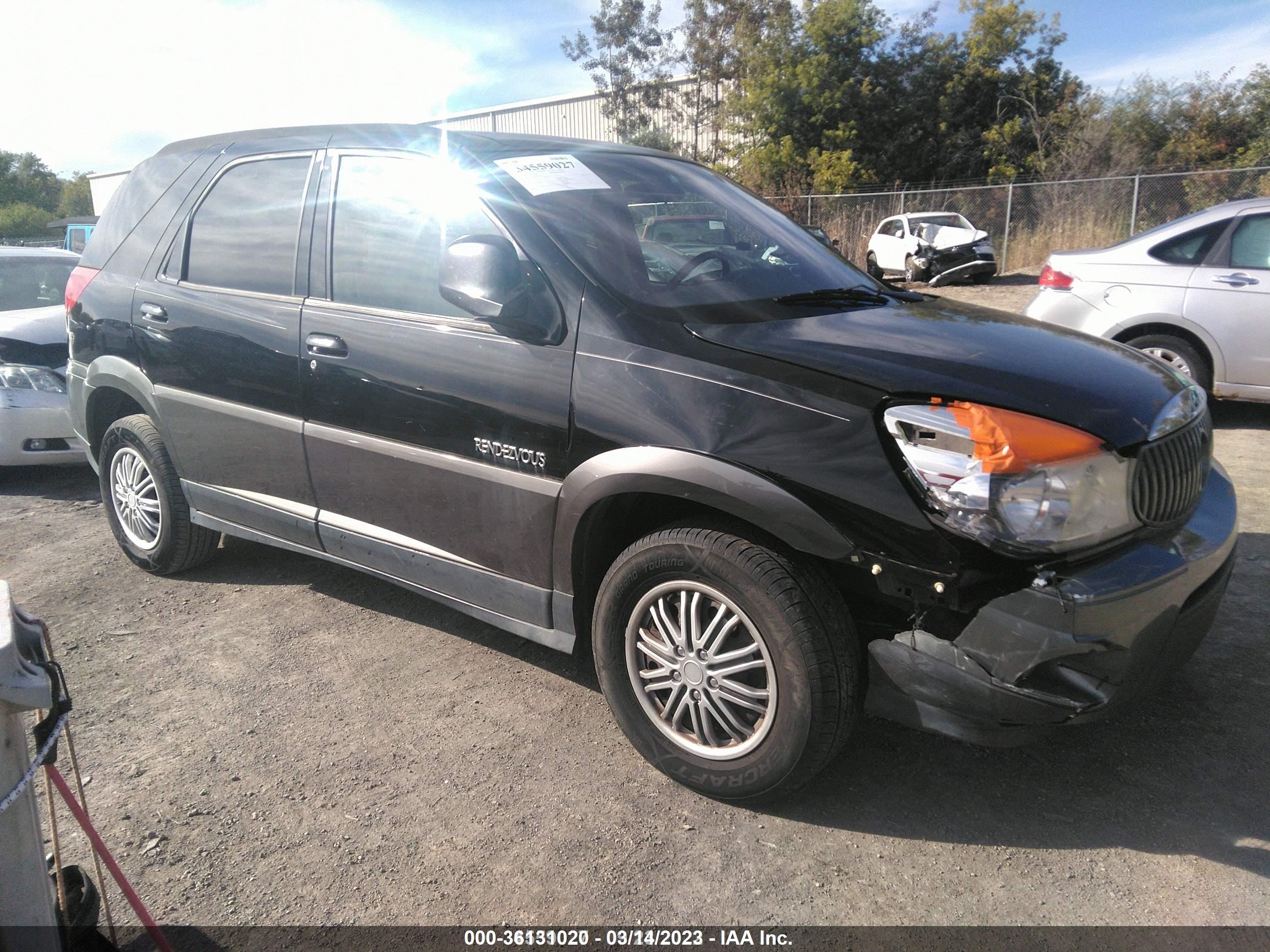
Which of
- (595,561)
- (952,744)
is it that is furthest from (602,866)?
(952,744)

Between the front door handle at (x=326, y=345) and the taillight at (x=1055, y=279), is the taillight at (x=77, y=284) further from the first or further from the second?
the taillight at (x=1055, y=279)

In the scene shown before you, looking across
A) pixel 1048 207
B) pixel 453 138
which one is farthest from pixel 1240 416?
pixel 1048 207

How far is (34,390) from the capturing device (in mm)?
6414

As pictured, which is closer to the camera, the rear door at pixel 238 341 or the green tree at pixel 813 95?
the rear door at pixel 238 341

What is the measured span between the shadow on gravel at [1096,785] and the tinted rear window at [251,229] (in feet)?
9.31

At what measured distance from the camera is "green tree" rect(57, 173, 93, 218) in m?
82.3

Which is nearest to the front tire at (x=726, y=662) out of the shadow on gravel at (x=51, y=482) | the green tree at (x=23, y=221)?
the shadow on gravel at (x=51, y=482)

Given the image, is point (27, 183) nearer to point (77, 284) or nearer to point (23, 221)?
point (23, 221)

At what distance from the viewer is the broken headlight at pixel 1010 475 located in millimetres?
2227

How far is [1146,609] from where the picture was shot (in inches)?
90.7

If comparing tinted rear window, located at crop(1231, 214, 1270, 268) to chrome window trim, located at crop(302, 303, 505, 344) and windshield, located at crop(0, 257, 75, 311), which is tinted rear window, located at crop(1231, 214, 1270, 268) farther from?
windshield, located at crop(0, 257, 75, 311)

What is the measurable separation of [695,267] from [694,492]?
3.21ft

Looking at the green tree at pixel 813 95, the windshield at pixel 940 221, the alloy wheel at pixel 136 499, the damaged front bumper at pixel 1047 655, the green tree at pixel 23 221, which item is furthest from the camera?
the green tree at pixel 23 221

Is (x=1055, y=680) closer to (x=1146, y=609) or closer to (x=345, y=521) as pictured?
(x=1146, y=609)
